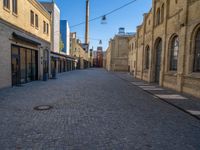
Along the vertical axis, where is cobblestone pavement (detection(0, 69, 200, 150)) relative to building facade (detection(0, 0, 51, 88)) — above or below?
below

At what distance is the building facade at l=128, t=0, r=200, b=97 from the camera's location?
413 inches

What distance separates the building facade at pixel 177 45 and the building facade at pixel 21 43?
12166 mm

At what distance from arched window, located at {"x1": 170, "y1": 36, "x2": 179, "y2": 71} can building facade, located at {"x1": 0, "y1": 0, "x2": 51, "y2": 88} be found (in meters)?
12.4

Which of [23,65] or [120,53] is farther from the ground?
[120,53]

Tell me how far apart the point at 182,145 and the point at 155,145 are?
68 centimetres

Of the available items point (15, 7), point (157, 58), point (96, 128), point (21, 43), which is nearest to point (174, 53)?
point (157, 58)

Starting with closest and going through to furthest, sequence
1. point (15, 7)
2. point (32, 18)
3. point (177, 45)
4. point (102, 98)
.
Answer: point (102, 98) → point (177, 45) → point (15, 7) → point (32, 18)

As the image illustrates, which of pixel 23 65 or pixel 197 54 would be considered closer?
pixel 197 54

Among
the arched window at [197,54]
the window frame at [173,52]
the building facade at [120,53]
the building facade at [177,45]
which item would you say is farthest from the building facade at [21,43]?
the building facade at [120,53]

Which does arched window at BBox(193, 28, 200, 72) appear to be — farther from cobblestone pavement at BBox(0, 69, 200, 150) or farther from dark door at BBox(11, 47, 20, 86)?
dark door at BBox(11, 47, 20, 86)

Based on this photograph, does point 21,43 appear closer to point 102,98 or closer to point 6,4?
point 6,4

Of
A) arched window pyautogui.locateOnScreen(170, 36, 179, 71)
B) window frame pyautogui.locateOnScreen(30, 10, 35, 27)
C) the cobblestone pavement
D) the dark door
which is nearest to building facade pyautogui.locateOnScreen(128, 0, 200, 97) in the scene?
arched window pyautogui.locateOnScreen(170, 36, 179, 71)

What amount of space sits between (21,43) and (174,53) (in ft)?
42.2

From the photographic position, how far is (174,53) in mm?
13641
